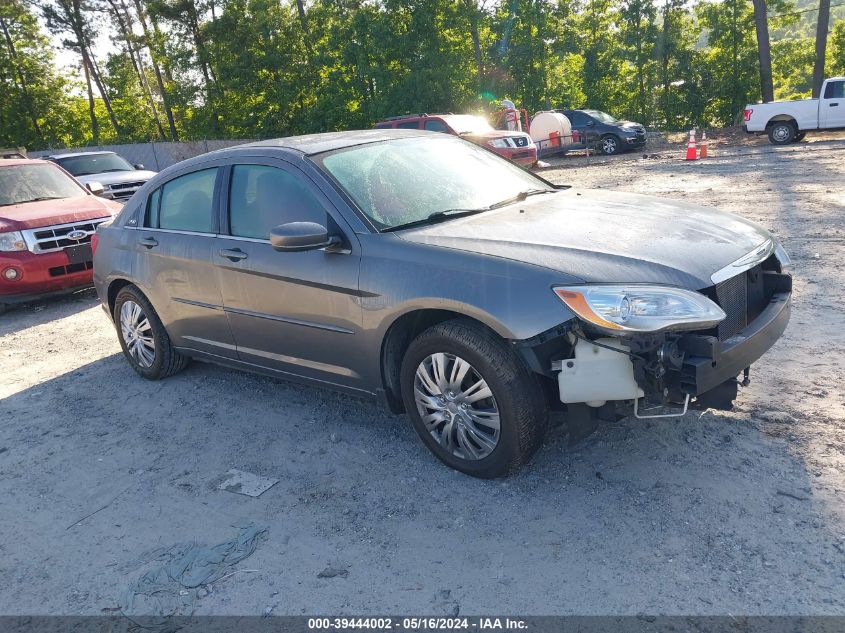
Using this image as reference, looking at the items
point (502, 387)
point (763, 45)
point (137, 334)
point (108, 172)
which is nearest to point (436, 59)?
point (763, 45)

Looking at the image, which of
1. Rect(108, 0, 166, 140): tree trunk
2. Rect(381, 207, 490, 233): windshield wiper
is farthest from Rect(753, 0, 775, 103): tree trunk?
Rect(108, 0, 166, 140): tree trunk

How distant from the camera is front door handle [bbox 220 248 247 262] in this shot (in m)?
4.31

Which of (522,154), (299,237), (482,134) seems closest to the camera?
(299,237)

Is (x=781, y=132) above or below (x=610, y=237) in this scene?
below

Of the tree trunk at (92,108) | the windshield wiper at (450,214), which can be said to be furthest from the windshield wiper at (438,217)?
the tree trunk at (92,108)

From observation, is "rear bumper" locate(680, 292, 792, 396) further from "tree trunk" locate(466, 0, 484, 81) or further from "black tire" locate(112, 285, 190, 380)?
"tree trunk" locate(466, 0, 484, 81)

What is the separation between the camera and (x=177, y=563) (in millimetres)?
3094

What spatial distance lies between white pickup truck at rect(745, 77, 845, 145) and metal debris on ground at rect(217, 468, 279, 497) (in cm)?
2075

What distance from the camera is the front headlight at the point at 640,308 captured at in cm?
294

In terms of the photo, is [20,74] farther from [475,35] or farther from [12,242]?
[12,242]

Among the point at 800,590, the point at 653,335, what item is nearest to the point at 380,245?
the point at 653,335

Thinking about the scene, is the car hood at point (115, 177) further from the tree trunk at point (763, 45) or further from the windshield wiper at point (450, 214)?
the tree trunk at point (763, 45)

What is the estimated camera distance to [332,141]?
14.4 ft

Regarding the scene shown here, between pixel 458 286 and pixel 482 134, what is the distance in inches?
578
